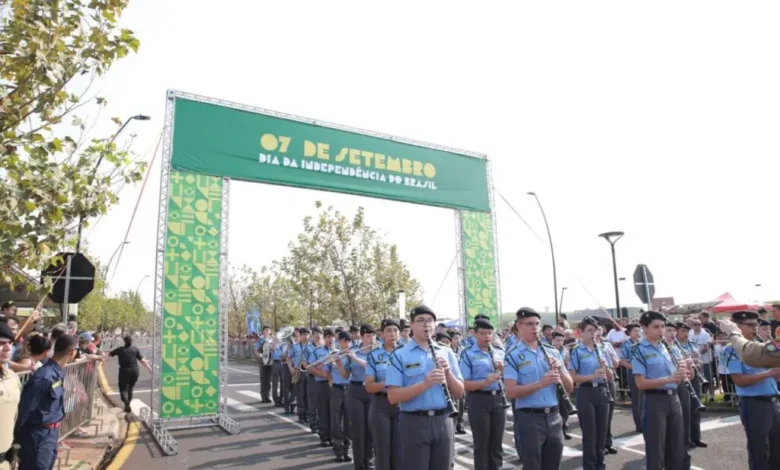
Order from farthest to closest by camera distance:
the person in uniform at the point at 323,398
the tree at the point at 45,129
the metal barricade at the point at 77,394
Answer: the person in uniform at the point at 323,398
the metal barricade at the point at 77,394
the tree at the point at 45,129

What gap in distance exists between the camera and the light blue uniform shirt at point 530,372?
5.65 meters

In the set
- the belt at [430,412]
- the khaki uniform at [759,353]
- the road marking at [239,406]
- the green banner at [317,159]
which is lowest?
the road marking at [239,406]

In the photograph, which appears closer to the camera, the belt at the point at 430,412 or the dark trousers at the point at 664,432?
the belt at the point at 430,412

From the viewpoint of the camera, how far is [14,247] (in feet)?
15.6

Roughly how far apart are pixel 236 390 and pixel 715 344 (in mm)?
15079

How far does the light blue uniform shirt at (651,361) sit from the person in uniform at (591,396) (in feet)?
4.52

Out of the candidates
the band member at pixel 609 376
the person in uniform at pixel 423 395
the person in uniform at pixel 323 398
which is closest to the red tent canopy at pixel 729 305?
the band member at pixel 609 376

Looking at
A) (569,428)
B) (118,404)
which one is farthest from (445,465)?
(118,404)

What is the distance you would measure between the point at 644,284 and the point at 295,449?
875cm

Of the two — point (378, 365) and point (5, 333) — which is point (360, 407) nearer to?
point (378, 365)

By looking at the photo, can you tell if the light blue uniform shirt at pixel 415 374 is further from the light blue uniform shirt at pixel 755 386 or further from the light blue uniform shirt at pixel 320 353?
the light blue uniform shirt at pixel 320 353

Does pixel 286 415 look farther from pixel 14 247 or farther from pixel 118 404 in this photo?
pixel 14 247

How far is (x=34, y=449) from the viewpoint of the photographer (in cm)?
524

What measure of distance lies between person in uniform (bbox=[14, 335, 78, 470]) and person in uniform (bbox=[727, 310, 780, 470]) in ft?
25.3
